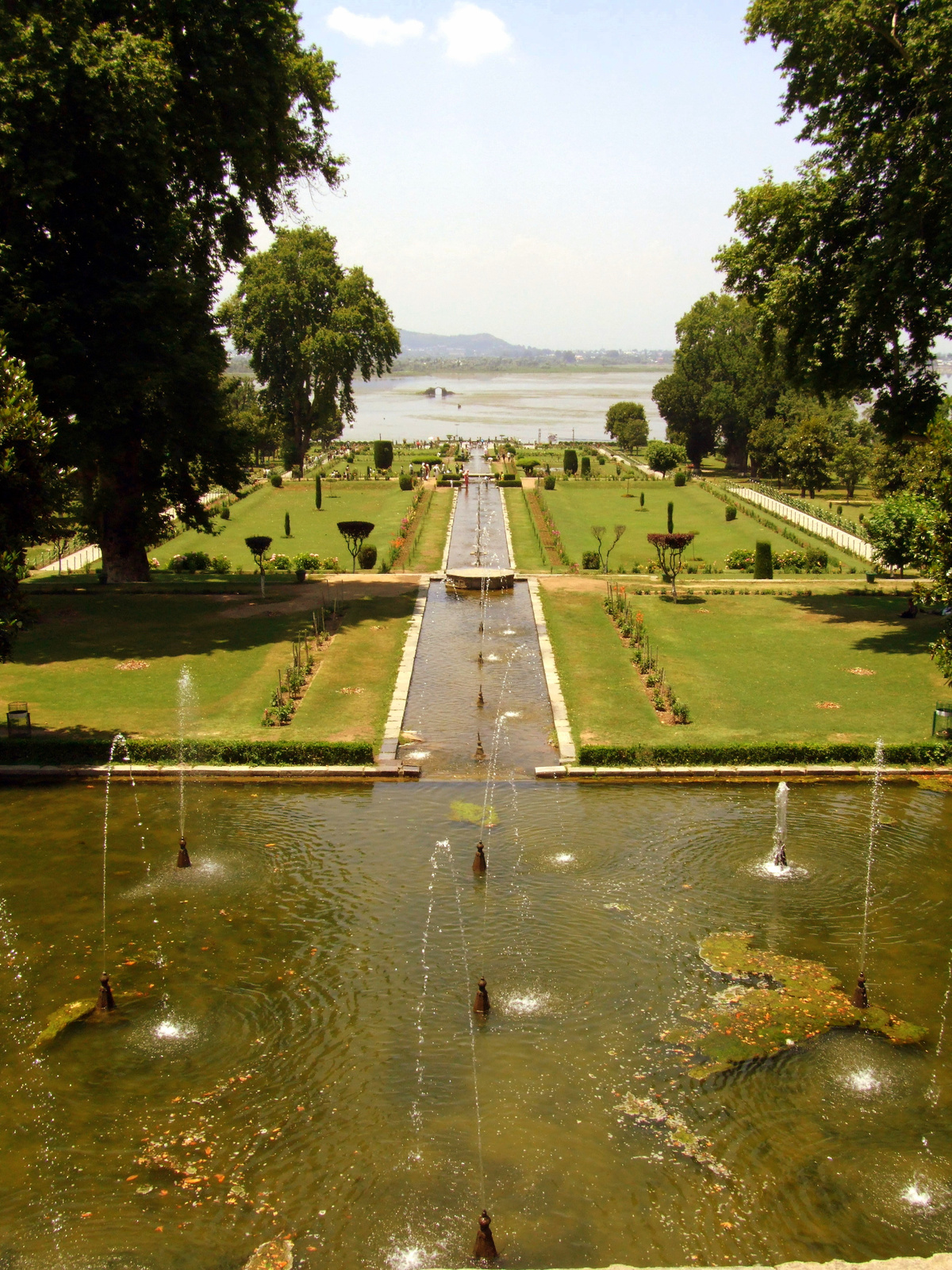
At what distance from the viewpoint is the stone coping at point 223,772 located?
2119cm

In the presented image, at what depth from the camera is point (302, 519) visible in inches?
2251

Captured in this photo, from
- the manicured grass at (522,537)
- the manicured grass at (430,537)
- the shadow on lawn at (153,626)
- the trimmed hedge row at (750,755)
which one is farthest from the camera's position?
the manicured grass at (522,537)

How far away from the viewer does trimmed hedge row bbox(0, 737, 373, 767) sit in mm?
21484

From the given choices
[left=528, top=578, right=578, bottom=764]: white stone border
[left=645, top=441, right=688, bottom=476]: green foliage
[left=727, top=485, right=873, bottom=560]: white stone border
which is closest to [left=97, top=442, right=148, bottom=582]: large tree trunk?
[left=528, top=578, right=578, bottom=764]: white stone border

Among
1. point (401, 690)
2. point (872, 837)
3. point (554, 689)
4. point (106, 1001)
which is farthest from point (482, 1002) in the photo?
point (554, 689)

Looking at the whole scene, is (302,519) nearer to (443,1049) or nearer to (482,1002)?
(482,1002)

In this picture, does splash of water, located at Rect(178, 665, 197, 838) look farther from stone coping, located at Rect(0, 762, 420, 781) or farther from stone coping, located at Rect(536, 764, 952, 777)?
stone coping, located at Rect(536, 764, 952, 777)

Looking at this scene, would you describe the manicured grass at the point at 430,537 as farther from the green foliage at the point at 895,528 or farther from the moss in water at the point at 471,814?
the moss in water at the point at 471,814

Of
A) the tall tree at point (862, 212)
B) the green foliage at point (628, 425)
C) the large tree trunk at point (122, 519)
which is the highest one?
the tall tree at point (862, 212)

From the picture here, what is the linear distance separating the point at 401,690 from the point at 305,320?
181 ft

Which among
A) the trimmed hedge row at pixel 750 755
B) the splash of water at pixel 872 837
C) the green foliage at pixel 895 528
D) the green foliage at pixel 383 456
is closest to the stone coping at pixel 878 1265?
the splash of water at pixel 872 837

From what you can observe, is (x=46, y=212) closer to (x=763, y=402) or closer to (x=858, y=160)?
(x=858, y=160)

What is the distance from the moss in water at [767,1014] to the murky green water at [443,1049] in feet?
0.91

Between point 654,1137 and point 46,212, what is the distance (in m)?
28.8
